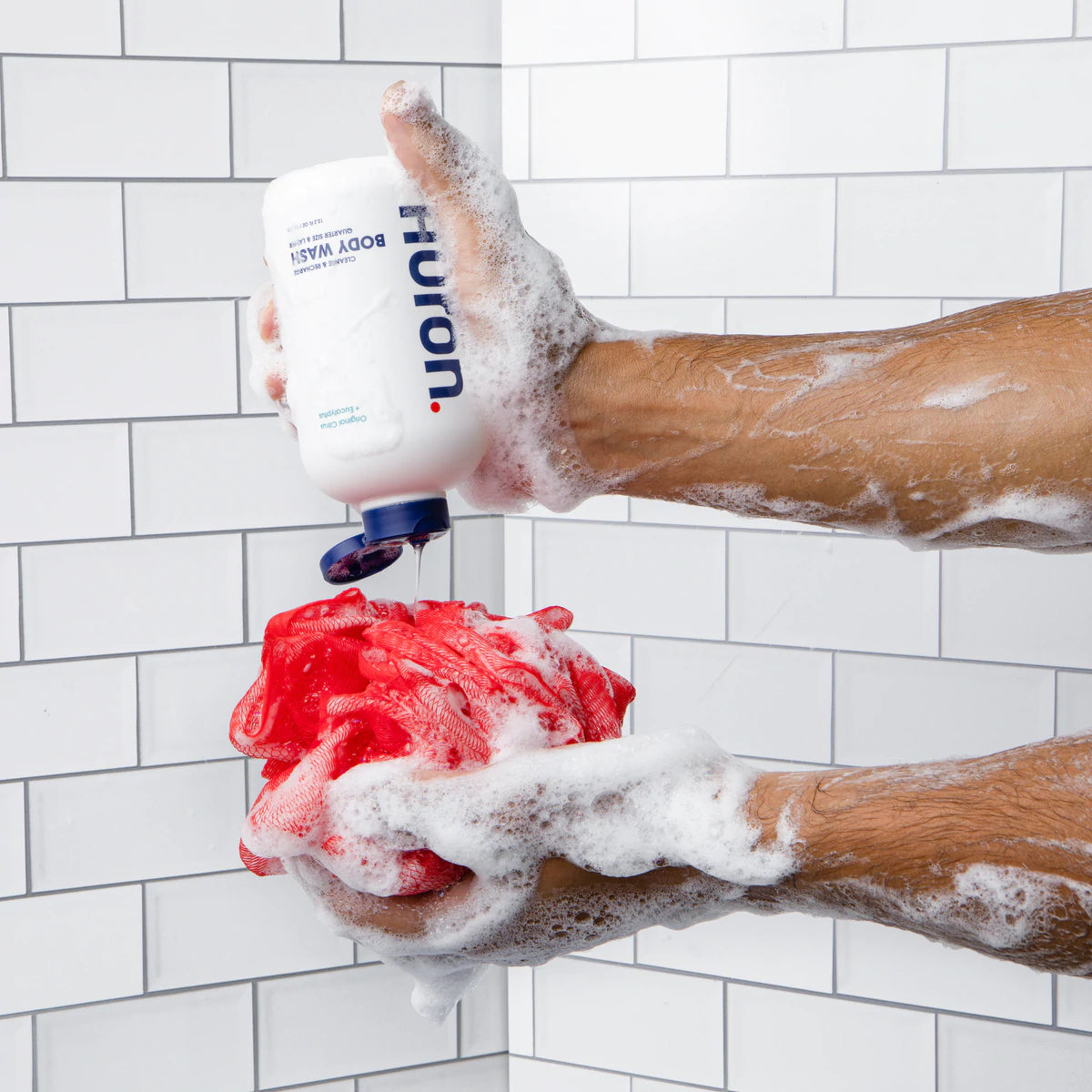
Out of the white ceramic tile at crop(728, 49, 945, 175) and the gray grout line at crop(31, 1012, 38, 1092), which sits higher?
the white ceramic tile at crop(728, 49, 945, 175)

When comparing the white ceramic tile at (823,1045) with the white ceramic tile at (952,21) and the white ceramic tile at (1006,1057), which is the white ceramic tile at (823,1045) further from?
the white ceramic tile at (952,21)

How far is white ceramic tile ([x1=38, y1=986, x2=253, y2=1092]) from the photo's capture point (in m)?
1.19

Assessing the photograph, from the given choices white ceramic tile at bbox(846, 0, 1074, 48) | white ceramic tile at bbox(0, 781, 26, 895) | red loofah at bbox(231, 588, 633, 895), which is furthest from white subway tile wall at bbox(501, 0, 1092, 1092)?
white ceramic tile at bbox(0, 781, 26, 895)

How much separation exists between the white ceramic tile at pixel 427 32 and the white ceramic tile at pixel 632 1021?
1.01 meters

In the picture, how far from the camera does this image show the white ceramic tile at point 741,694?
1.21 m

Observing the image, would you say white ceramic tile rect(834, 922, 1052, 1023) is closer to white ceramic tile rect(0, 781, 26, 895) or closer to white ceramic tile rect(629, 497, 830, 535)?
white ceramic tile rect(629, 497, 830, 535)

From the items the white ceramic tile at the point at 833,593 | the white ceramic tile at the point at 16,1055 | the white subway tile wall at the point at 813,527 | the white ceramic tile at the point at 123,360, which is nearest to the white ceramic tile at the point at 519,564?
the white subway tile wall at the point at 813,527

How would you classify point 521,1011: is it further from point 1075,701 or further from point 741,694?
point 1075,701

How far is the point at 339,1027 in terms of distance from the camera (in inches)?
50.9

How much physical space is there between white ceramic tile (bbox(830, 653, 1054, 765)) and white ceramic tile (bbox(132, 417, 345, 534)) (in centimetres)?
59

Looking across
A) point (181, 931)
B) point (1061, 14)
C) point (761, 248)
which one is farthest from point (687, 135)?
point (181, 931)

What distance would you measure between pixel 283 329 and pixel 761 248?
2.04ft

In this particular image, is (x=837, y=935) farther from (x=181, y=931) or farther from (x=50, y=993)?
(x=50, y=993)

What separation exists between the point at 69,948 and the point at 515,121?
97 cm
